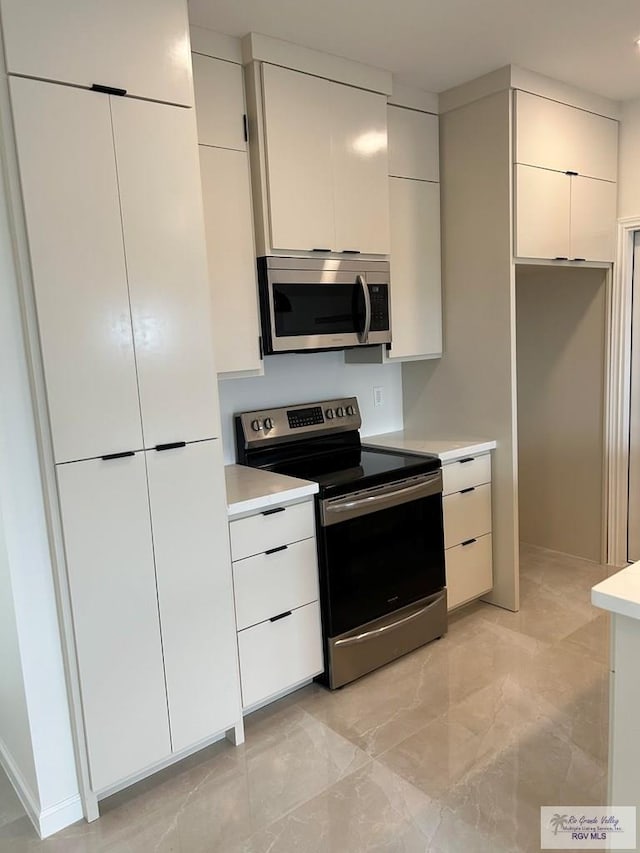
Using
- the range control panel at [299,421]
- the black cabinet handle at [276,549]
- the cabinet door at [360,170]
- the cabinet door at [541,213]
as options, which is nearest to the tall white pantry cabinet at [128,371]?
the black cabinet handle at [276,549]

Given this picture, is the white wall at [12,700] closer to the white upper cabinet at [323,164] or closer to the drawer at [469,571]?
the white upper cabinet at [323,164]

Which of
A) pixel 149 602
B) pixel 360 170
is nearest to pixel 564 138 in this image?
pixel 360 170

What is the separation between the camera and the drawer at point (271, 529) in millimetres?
2295

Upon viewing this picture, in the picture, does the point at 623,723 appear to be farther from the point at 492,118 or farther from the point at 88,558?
the point at 492,118

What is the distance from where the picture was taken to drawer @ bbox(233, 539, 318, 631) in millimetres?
2326

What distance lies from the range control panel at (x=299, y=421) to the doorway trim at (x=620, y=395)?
61.2 inches

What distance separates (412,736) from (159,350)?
1673 mm

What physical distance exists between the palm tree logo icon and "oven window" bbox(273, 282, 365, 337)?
195 centimetres

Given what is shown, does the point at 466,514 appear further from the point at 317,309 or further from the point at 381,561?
the point at 317,309

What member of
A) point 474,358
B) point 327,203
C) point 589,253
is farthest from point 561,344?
point 327,203

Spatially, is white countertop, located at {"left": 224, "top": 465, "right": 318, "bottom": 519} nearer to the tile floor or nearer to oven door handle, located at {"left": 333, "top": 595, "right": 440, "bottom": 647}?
oven door handle, located at {"left": 333, "top": 595, "right": 440, "bottom": 647}

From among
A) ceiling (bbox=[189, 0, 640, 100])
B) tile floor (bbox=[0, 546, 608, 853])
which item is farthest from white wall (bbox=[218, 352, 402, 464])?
ceiling (bbox=[189, 0, 640, 100])

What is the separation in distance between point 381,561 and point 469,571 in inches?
28.8

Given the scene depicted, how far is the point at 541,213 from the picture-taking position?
3113 mm
